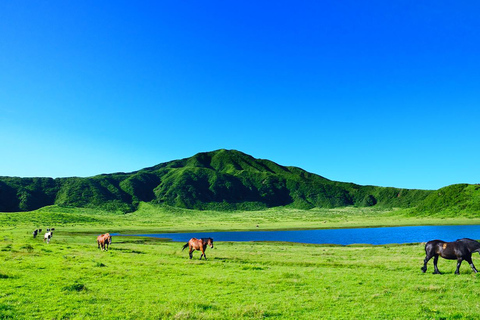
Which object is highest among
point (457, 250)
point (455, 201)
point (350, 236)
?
point (455, 201)

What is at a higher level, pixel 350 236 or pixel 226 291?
pixel 226 291

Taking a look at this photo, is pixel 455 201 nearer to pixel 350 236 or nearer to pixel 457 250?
pixel 350 236

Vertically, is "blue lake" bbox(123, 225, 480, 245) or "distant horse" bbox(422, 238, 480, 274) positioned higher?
"distant horse" bbox(422, 238, 480, 274)

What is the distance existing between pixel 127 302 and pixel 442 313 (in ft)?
51.2

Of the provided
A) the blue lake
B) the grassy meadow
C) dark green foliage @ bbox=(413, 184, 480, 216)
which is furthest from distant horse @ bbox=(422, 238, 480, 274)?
dark green foliage @ bbox=(413, 184, 480, 216)

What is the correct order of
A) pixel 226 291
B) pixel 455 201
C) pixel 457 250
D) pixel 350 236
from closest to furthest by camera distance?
pixel 226 291 < pixel 457 250 < pixel 350 236 < pixel 455 201

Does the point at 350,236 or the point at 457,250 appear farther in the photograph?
the point at 350,236

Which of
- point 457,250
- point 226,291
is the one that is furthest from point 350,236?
point 226,291

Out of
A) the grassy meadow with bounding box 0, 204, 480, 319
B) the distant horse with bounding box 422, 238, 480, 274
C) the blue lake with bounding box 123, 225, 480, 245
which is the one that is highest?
the distant horse with bounding box 422, 238, 480, 274

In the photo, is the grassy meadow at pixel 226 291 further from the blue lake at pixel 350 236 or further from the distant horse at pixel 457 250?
the blue lake at pixel 350 236

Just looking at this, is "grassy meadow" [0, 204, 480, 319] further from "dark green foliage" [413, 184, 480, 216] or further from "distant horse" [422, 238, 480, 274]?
"dark green foliage" [413, 184, 480, 216]

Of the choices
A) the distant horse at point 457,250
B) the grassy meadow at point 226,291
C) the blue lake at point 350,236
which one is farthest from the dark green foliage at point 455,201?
the grassy meadow at point 226,291

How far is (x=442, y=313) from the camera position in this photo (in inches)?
572

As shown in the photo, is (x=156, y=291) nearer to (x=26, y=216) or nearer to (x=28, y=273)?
(x=28, y=273)
